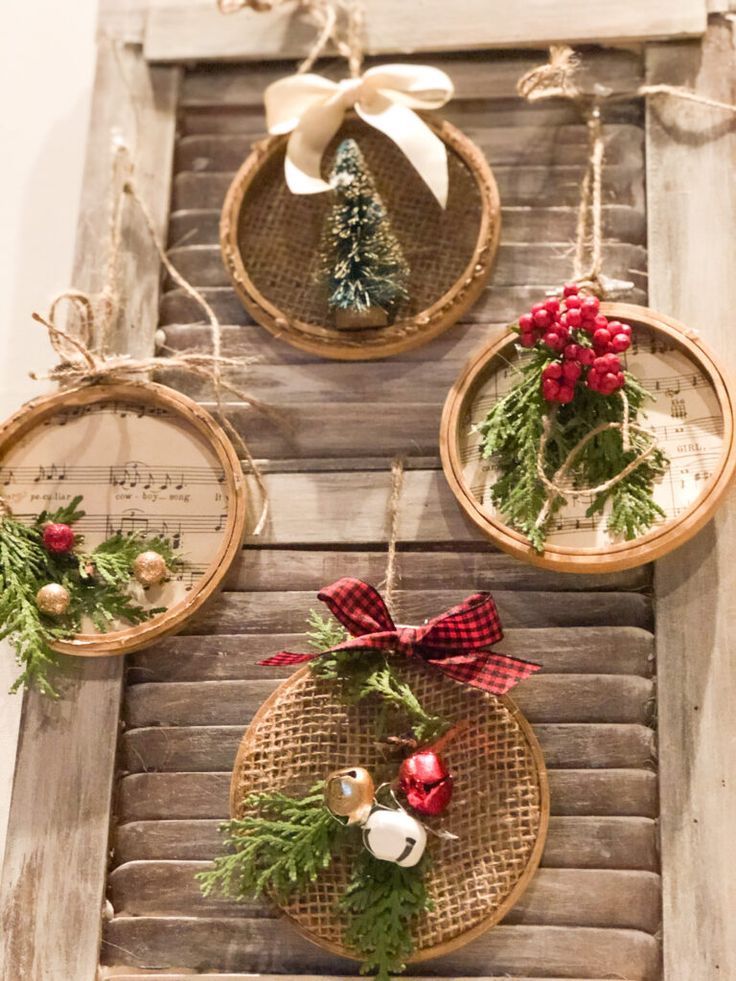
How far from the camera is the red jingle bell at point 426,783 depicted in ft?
3.65

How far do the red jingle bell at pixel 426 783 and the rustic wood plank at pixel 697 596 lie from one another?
250 millimetres

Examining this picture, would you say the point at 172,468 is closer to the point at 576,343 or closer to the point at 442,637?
the point at 442,637

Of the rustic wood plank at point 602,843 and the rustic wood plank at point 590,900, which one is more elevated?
the rustic wood plank at point 602,843

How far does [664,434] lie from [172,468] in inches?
23.1

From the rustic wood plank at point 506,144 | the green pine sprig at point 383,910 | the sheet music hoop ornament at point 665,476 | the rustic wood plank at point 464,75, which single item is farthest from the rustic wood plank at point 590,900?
the rustic wood plank at point 464,75

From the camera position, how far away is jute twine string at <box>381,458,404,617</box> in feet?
4.12

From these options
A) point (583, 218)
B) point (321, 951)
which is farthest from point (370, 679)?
point (583, 218)

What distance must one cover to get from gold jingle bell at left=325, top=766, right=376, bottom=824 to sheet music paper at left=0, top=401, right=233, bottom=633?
0.31m

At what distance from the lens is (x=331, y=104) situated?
1.36 meters

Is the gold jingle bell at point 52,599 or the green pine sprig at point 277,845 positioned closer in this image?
the green pine sprig at point 277,845

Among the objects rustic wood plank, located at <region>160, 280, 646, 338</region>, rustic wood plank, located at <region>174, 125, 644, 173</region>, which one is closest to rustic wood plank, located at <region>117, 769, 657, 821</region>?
rustic wood plank, located at <region>160, 280, 646, 338</region>

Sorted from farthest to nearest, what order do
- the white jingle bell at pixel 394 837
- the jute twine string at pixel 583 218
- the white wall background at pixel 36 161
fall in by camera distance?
the white wall background at pixel 36 161
the jute twine string at pixel 583 218
the white jingle bell at pixel 394 837

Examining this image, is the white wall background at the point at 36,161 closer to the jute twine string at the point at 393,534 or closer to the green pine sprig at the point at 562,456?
the jute twine string at the point at 393,534

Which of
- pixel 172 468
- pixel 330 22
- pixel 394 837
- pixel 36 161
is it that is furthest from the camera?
pixel 36 161
